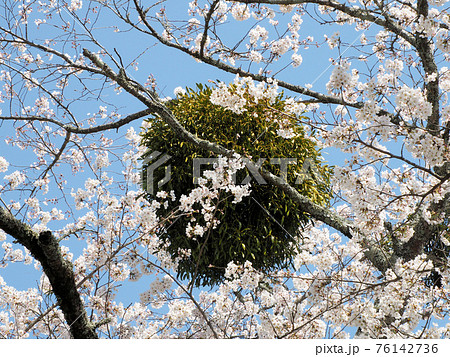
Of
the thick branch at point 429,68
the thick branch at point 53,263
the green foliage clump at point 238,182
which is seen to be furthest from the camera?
the green foliage clump at point 238,182

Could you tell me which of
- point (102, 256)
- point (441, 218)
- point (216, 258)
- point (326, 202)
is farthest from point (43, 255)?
point (326, 202)

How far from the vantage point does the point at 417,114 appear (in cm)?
255

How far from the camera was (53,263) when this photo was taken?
252cm

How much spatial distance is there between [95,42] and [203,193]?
213 centimetres

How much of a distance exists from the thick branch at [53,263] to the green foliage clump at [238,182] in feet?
4.18

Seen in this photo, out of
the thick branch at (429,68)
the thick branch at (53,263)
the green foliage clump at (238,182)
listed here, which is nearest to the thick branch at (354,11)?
the thick branch at (429,68)

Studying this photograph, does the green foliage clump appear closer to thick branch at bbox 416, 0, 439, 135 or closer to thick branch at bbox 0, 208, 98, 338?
thick branch at bbox 416, 0, 439, 135

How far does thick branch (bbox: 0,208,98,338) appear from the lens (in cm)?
246

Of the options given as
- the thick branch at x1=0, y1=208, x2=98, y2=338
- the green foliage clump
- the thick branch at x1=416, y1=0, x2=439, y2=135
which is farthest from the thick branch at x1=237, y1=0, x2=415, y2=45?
the thick branch at x1=0, y1=208, x2=98, y2=338

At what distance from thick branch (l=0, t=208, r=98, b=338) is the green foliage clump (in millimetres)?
1275

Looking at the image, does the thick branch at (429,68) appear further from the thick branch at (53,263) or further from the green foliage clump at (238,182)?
the thick branch at (53,263)

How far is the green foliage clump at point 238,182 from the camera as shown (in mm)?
3939

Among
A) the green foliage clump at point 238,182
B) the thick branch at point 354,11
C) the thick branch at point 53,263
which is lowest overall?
the thick branch at point 53,263
